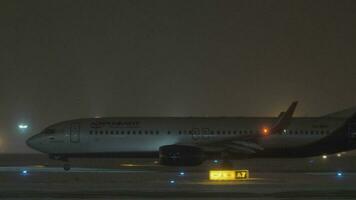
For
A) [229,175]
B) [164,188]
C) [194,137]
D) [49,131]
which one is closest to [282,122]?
[194,137]

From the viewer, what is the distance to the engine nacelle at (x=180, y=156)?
43688 mm

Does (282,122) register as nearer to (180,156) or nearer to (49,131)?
(180,156)

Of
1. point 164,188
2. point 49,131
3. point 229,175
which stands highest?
point 49,131

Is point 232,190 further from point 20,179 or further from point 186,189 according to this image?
Answer: point 20,179

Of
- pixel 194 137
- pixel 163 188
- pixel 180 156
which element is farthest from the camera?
pixel 194 137

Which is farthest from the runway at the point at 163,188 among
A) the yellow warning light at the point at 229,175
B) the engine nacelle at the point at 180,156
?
the engine nacelle at the point at 180,156

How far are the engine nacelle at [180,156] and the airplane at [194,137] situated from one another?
3.05 ft

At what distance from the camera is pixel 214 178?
32.9 meters

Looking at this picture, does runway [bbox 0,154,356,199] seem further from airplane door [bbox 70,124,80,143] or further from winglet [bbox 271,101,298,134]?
winglet [bbox 271,101,298,134]

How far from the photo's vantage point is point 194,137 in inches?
1827

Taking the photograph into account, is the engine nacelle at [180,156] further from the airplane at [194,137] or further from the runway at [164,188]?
the runway at [164,188]

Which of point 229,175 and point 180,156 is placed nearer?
point 229,175

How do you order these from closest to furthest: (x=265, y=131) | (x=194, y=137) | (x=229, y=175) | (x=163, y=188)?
(x=163, y=188), (x=229, y=175), (x=265, y=131), (x=194, y=137)

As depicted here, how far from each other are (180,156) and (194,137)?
2.99m
